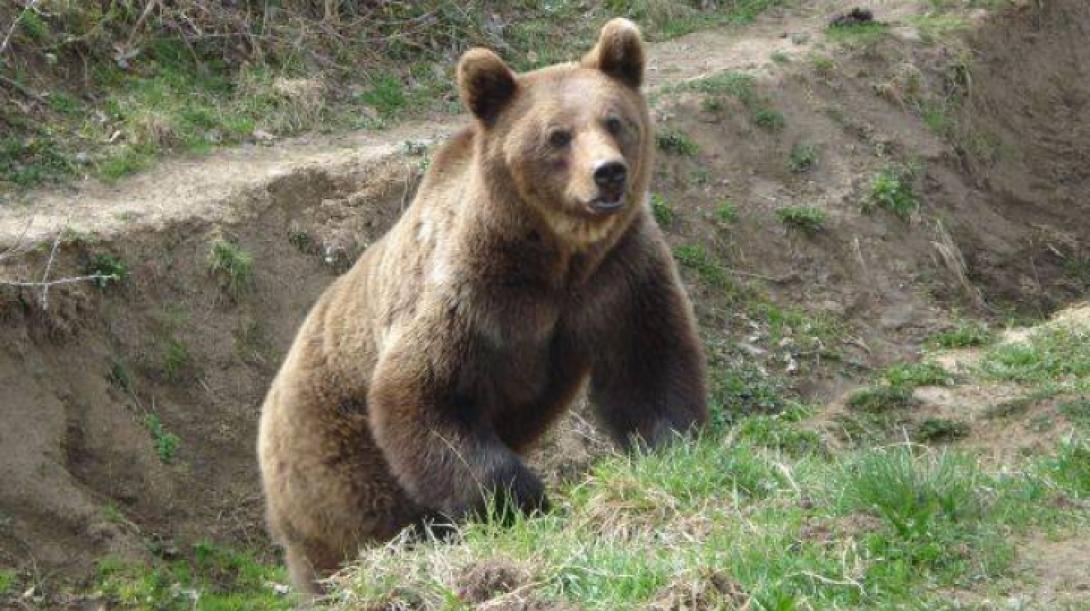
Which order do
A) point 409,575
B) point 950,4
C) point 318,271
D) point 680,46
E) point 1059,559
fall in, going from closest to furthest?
1. point 1059,559
2. point 409,575
3. point 318,271
4. point 680,46
5. point 950,4

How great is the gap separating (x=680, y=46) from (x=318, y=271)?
540cm

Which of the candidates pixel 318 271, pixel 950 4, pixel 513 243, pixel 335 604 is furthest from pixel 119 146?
pixel 950 4

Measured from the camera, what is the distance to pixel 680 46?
15.7 metres

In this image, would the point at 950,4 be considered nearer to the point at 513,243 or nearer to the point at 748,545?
the point at 513,243

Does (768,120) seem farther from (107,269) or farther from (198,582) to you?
(198,582)

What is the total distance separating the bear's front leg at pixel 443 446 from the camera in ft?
23.7

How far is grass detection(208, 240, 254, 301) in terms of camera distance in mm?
11391

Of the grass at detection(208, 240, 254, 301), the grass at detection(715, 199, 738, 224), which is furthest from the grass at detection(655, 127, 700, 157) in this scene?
the grass at detection(208, 240, 254, 301)

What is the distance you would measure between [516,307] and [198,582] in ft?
12.1

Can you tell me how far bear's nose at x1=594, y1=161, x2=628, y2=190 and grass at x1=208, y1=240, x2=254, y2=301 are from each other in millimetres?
5113

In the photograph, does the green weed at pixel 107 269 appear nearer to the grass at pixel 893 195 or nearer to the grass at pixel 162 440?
the grass at pixel 162 440

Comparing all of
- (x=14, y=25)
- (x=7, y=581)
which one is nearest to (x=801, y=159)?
(x=14, y=25)

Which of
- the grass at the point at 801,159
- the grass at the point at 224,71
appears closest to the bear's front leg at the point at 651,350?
the grass at the point at 224,71

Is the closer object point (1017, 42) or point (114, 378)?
point (114, 378)
